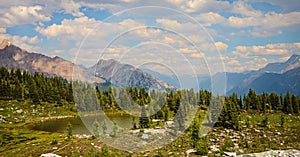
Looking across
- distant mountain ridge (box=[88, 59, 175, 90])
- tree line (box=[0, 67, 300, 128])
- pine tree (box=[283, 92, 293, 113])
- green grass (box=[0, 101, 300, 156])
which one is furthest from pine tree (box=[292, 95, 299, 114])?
distant mountain ridge (box=[88, 59, 175, 90])

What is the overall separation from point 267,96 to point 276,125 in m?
38.5

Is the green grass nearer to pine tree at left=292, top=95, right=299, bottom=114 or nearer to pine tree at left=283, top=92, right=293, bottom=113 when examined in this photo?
pine tree at left=283, top=92, right=293, bottom=113

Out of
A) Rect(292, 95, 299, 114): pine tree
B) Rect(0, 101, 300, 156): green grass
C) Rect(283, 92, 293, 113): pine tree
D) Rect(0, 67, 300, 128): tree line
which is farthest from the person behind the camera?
Rect(292, 95, 299, 114): pine tree

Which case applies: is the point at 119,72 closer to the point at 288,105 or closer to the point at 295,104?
the point at 288,105

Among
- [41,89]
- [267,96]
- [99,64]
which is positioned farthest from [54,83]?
[99,64]

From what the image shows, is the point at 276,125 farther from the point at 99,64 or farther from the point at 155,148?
the point at 99,64

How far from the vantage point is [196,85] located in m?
22.6

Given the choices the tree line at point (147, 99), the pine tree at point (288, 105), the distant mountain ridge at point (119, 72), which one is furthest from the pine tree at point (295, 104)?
the distant mountain ridge at point (119, 72)

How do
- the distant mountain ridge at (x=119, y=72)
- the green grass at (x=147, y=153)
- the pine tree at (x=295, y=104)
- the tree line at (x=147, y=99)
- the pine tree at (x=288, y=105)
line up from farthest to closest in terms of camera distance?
the pine tree at (x=295, y=104) < the pine tree at (x=288, y=105) < the green grass at (x=147, y=153) < the tree line at (x=147, y=99) < the distant mountain ridge at (x=119, y=72)

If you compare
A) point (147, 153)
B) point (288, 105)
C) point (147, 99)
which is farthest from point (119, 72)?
point (288, 105)

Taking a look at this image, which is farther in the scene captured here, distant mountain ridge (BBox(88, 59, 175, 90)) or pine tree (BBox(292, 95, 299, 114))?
pine tree (BBox(292, 95, 299, 114))

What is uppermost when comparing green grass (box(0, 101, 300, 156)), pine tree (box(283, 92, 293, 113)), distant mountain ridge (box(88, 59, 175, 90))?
distant mountain ridge (box(88, 59, 175, 90))

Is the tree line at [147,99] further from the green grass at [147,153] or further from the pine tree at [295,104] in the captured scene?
the green grass at [147,153]

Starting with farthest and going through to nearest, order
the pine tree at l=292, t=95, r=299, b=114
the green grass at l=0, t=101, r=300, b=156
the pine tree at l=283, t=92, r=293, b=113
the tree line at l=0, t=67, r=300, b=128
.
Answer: the pine tree at l=292, t=95, r=299, b=114 < the pine tree at l=283, t=92, r=293, b=113 < the green grass at l=0, t=101, r=300, b=156 < the tree line at l=0, t=67, r=300, b=128
